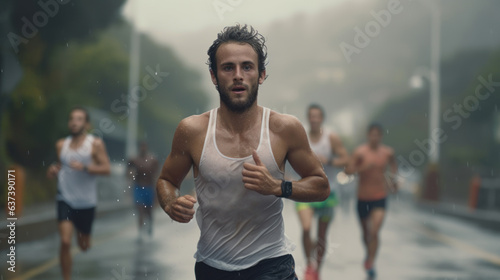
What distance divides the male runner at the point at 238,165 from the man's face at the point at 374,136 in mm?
5909

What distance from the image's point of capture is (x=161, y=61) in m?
64.8

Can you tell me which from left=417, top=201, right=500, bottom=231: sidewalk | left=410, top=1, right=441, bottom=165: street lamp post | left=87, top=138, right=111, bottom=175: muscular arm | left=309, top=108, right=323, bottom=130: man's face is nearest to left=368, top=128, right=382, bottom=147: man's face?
left=309, top=108, right=323, bottom=130: man's face

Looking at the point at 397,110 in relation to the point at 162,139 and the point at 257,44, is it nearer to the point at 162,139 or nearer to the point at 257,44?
the point at 162,139

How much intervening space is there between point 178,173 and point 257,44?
74cm

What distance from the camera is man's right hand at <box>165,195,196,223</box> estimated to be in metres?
3.45

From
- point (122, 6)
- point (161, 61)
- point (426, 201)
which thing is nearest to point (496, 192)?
point (426, 201)

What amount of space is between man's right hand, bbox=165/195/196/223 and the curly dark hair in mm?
643

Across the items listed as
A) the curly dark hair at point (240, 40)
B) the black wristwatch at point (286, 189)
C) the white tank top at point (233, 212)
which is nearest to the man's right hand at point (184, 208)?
the white tank top at point (233, 212)

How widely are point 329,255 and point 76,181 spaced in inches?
181

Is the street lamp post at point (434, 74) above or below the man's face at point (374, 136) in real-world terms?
above

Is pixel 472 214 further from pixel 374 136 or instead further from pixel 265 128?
pixel 265 128

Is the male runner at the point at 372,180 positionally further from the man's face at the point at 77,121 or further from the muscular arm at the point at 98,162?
the man's face at the point at 77,121

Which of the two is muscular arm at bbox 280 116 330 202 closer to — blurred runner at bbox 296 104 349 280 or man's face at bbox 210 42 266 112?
man's face at bbox 210 42 266 112

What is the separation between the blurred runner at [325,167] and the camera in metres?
8.46
